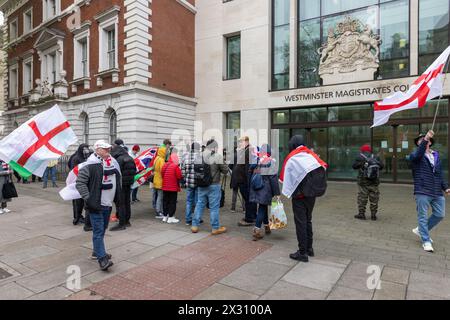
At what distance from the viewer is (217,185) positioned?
6.02 meters

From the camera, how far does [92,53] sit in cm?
1780

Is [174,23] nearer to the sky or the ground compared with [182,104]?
nearer to the sky

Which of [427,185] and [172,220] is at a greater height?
[427,185]

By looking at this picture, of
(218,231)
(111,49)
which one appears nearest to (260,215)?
(218,231)

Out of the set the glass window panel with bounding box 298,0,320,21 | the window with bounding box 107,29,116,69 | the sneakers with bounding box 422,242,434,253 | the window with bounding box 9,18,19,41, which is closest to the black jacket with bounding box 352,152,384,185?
the sneakers with bounding box 422,242,434,253

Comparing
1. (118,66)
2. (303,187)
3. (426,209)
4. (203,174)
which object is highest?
(118,66)

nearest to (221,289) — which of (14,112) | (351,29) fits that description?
(351,29)

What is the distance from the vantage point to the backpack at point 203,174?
5.85m

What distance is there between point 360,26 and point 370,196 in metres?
10.9

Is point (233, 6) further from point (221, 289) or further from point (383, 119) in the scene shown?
point (221, 289)

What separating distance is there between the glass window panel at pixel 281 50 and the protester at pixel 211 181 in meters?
12.1

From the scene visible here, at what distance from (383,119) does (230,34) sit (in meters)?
14.4

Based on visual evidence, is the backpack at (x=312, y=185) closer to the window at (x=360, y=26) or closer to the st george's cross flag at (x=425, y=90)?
the st george's cross flag at (x=425, y=90)

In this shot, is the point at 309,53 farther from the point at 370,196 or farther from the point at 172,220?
the point at 172,220
